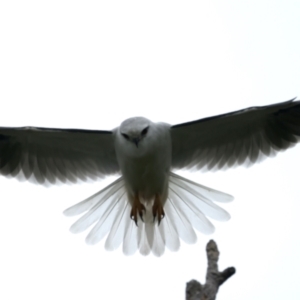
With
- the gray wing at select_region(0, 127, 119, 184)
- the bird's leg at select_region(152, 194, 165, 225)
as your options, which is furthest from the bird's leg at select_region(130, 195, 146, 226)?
the gray wing at select_region(0, 127, 119, 184)

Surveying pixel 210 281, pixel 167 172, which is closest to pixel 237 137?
pixel 167 172

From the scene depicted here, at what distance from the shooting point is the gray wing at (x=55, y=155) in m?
6.85

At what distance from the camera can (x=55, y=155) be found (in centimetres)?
718

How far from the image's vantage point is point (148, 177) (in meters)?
6.51

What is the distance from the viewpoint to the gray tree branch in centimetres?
394

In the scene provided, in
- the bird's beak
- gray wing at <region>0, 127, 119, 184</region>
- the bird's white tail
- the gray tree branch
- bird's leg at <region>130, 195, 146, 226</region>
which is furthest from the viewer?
the bird's white tail

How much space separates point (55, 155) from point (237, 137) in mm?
1740

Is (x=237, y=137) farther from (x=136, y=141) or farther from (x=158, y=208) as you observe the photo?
(x=136, y=141)

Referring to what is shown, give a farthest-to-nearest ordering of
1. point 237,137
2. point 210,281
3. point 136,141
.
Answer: point 237,137 < point 136,141 < point 210,281

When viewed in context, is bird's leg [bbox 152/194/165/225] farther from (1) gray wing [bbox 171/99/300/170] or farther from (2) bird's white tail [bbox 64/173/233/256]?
(1) gray wing [bbox 171/99/300/170]

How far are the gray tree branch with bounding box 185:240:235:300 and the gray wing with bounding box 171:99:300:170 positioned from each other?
2.47m

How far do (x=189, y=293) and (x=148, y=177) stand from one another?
2.64 metres

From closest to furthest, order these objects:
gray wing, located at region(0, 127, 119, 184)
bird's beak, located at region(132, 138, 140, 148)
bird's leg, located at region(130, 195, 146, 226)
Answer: bird's beak, located at region(132, 138, 140, 148) → bird's leg, located at region(130, 195, 146, 226) → gray wing, located at region(0, 127, 119, 184)

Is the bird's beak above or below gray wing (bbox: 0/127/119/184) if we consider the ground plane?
below
